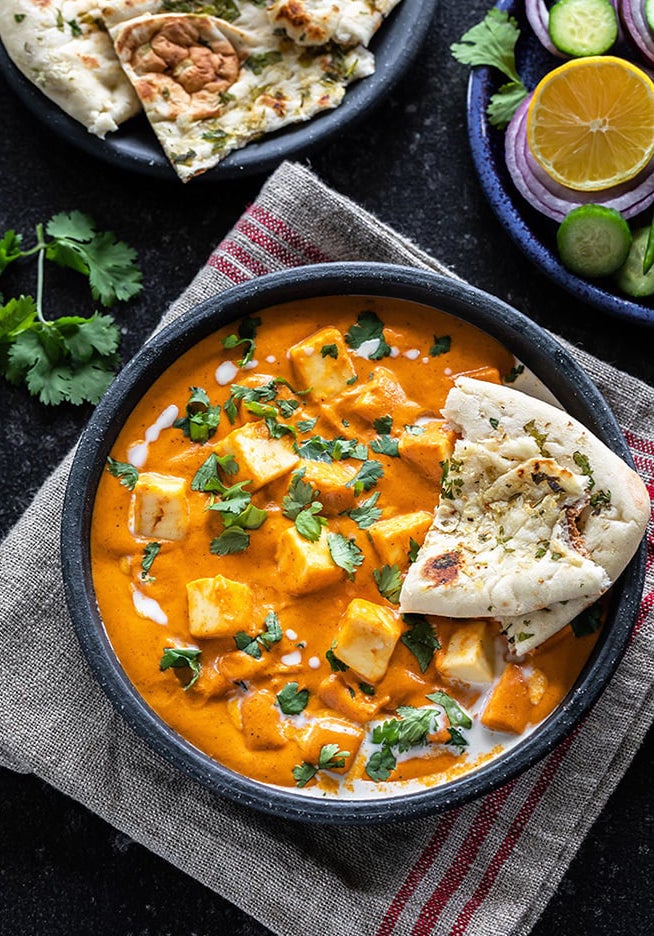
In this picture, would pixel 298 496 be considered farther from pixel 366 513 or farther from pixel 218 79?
pixel 218 79

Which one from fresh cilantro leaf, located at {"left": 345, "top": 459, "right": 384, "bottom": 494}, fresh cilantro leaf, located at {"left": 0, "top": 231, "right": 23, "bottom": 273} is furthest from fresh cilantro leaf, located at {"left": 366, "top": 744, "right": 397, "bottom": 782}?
fresh cilantro leaf, located at {"left": 0, "top": 231, "right": 23, "bottom": 273}

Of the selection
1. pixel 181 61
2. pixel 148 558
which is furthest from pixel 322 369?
pixel 181 61

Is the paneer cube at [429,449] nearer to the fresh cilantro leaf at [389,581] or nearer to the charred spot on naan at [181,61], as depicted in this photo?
the fresh cilantro leaf at [389,581]

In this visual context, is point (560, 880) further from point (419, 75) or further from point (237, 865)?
point (419, 75)

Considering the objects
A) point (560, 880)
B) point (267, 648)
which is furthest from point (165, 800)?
→ point (560, 880)

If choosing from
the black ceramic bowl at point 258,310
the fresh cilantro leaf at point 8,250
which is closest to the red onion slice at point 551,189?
the black ceramic bowl at point 258,310

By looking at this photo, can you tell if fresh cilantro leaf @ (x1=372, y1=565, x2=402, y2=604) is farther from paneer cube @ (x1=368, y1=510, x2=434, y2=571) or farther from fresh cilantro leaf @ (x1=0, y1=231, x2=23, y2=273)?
fresh cilantro leaf @ (x1=0, y1=231, x2=23, y2=273)

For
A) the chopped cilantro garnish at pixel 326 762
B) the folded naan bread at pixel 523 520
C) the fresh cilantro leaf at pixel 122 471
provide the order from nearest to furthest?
the folded naan bread at pixel 523 520 < the chopped cilantro garnish at pixel 326 762 < the fresh cilantro leaf at pixel 122 471
